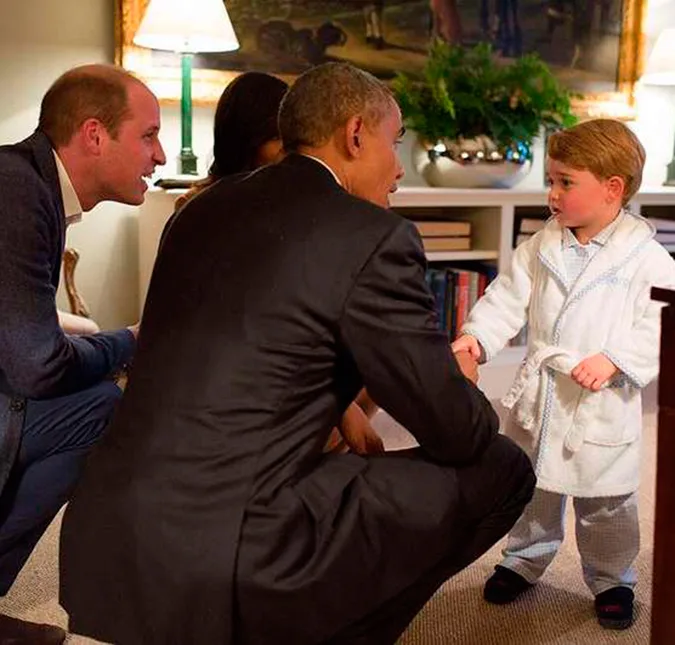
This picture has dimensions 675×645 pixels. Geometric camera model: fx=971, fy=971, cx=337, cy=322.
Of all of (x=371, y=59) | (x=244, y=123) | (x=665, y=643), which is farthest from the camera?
(x=371, y=59)

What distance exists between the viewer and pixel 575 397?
6.16ft

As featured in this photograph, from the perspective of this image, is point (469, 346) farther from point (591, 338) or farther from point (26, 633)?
point (26, 633)

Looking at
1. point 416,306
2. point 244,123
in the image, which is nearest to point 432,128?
point 244,123

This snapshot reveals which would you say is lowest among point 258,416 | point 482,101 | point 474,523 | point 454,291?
point 454,291

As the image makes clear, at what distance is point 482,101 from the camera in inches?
129

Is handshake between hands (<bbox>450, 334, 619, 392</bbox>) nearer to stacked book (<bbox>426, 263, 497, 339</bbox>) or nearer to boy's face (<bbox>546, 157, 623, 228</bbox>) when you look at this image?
boy's face (<bbox>546, 157, 623, 228</bbox>)

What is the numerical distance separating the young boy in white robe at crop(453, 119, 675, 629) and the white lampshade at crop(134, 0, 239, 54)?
4.32ft

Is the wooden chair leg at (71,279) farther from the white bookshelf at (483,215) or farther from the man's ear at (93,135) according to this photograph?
the man's ear at (93,135)

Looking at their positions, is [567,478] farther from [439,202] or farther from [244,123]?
[439,202]

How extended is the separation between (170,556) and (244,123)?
1093mm

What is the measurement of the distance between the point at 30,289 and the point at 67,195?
0.82ft

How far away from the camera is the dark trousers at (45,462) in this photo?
5.74ft

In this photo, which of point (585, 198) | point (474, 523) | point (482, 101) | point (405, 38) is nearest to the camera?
point (474, 523)

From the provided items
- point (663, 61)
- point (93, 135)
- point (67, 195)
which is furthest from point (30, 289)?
point (663, 61)
